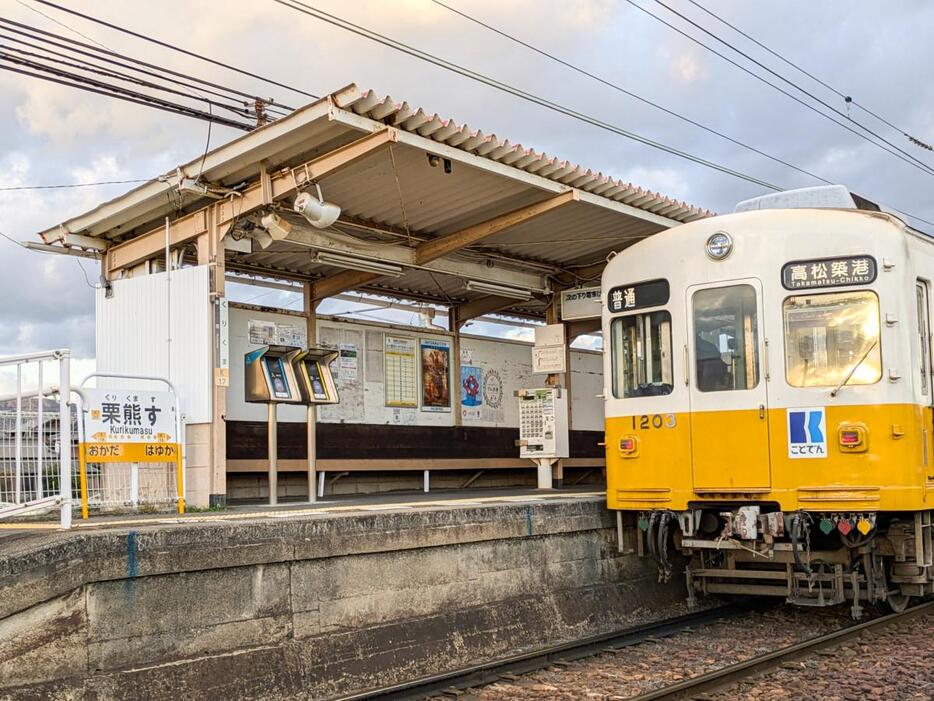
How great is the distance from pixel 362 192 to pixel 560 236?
11.0ft

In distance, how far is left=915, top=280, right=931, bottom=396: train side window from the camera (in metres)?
8.34

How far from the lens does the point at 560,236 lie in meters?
13.6

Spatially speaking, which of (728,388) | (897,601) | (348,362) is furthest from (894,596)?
(348,362)

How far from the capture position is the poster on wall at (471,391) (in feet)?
50.5

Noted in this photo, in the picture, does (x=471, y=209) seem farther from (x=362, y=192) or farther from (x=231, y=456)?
Result: (x=231, y=456)

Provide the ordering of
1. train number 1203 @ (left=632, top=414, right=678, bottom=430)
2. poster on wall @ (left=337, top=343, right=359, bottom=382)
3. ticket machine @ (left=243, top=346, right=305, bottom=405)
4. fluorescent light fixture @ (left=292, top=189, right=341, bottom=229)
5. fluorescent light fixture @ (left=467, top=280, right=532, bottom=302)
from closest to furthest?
1. train number 1203 @ (left=632, top=414, right=678, bottom=430)
2. ticket machine @ (left=243, top=346, right=305, bottom=405)
3. fluorescent light fixture @ (left=292, top=189, right=341, bottom=229)
4. poster on wall @ (left=337, top=343, right=359, bottom=382)
5. fluorescent light fixture @ (left=467, top=280, right=532, bottom=302)

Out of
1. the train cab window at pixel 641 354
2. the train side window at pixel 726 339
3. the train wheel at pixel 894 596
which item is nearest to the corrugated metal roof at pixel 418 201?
the train cab window at pixel 641 354

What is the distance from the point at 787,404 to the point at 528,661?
3.03 metres

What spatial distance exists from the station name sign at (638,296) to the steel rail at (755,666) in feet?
10.4

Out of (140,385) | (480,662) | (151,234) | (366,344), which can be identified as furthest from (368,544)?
(366,344)

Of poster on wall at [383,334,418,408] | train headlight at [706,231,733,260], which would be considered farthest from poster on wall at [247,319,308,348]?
train headlight at [706,231,733,260]

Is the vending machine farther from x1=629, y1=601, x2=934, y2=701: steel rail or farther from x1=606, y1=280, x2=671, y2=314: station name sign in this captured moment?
x1=629, y1=601, x2=934, y2=701: steel rail

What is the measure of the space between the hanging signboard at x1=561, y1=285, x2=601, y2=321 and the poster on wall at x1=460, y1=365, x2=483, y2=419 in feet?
5.53

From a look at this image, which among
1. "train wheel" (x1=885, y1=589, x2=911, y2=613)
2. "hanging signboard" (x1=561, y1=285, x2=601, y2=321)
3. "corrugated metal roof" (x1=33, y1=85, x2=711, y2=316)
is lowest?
"train wheel" (x1=885, y1=589, x2=911, y2=613)
